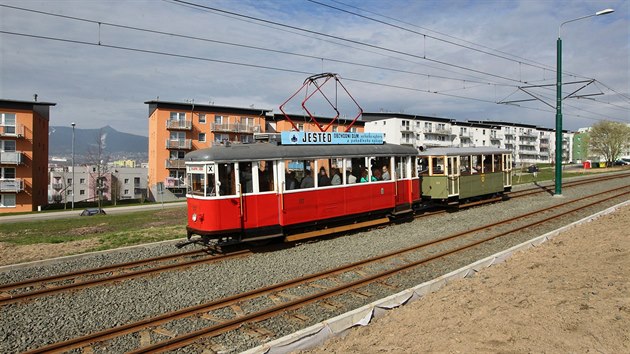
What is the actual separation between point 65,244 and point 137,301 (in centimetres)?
725

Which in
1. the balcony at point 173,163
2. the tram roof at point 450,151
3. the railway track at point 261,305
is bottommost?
the railway track at point 261,305

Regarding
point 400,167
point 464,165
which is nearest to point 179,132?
point 464,165

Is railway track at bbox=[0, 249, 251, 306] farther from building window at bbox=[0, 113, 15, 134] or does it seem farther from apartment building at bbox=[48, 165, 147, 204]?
apartment building at bbox=[48, 165, 147, 204]

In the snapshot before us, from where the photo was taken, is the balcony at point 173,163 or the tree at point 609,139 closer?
the balcony at point 173,163

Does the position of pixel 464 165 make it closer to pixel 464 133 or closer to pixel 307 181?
pixel 307 181

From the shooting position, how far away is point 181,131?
56188 mm

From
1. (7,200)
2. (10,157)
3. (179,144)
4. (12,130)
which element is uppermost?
(12,130)

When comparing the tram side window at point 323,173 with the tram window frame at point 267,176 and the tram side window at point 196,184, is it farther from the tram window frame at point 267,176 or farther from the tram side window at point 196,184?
the tram side window at point 196,184

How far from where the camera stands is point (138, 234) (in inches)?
611

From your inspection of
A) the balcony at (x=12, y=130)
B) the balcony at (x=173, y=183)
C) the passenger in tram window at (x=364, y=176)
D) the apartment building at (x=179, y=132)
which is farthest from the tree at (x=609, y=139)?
the balcony at (x=12, y=130)

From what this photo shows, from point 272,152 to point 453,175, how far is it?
33.8ft

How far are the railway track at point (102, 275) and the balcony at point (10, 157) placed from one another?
4534cm

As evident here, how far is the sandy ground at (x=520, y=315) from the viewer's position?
5141 millimetres

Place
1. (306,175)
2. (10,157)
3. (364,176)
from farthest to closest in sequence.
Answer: (10,157)
(364,176)
(306,175)
